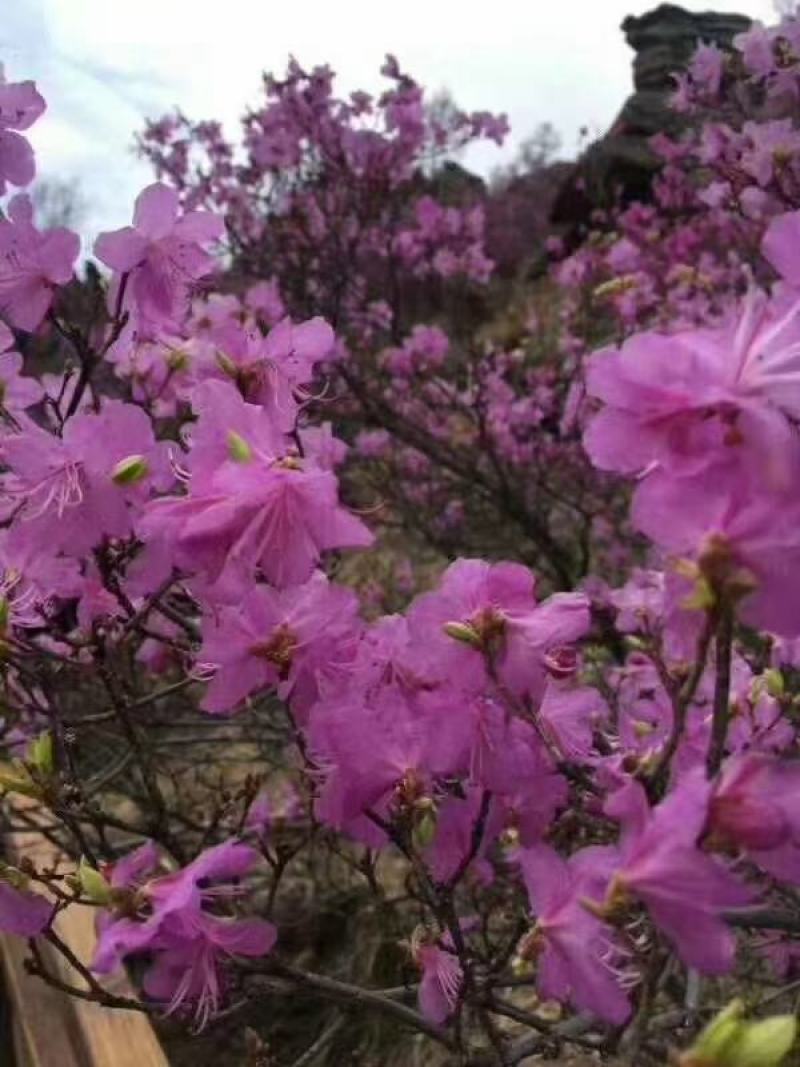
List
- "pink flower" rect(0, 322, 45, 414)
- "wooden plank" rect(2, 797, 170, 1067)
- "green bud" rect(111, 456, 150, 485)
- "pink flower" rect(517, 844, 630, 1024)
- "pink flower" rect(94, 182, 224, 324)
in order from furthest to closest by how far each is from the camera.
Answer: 1. "wooden plank" rect(2, 797, 170, 1067)
2. "pink flower" rect(0, 322, 45, 414)
3. "pink flower" rect(94, 182, 224, 324)
4. "green bud" rect(111, 456, 150, 485)
5. "pink flower" rect(517, 844, 630, 1024)

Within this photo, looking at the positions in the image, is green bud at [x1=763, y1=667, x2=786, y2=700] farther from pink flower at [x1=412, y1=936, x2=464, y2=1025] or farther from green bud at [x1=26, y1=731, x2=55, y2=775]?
green bud at [x1=26, y1=731, x2=55, y2=775]

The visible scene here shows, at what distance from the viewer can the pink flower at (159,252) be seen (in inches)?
53.4

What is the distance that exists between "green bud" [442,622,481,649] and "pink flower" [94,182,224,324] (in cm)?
65

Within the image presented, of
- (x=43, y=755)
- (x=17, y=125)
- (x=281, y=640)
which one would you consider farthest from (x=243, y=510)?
(x=17, y=125)

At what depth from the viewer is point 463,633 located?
98cm

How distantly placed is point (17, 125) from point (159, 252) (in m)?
0.30

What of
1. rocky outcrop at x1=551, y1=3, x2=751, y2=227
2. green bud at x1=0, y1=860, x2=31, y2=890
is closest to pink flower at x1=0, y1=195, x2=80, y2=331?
green bud at x1=0, y1=860, x2=31, y2=890

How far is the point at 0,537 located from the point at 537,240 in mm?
15604

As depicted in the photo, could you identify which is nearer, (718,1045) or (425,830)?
(718,1045)

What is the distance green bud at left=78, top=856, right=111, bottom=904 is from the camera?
39.0 inches

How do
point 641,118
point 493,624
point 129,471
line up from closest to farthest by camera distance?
point 493,624 < point 129,471 < point 641,118

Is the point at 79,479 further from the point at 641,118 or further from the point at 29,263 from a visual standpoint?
Answer: the point at 641,118

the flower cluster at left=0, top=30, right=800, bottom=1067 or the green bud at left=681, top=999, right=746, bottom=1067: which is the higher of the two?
the flower cluster at left=0, top=30, right=800, bottom=1067

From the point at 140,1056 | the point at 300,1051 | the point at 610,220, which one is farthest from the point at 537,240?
the point at 140,1056
